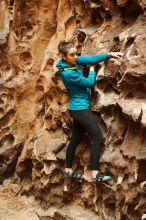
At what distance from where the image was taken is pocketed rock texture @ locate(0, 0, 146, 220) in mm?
3998

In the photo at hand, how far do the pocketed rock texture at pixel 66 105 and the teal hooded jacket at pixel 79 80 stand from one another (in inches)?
5.1

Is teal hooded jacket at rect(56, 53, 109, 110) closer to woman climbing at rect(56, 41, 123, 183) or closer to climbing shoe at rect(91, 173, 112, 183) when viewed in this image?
woman climbing at rect(56, 41, 123, 183)

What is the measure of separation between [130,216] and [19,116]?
2361 millimetres

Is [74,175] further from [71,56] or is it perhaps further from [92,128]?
[71,56]

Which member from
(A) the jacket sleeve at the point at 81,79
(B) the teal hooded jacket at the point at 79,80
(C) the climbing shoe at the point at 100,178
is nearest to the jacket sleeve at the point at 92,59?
(B) the teal hooded jacket at the point at 79,80

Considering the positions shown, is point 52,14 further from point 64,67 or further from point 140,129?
point 140,129

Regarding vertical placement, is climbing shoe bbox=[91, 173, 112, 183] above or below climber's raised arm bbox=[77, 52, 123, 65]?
below

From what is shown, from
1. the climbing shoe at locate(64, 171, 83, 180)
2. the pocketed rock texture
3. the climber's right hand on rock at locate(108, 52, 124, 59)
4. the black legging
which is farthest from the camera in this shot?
the climbing shoe at locate(64, 171, 83, 180)

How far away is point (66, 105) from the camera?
4.91 meters

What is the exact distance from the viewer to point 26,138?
5.79m

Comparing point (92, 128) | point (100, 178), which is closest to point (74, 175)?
point (100, 178)

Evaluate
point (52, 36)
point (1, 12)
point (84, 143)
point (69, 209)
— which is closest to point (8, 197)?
point (69, 209)

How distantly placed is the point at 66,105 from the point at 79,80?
794 mm

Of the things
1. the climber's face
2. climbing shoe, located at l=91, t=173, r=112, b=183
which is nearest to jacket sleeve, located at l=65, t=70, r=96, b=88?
the climber's face
